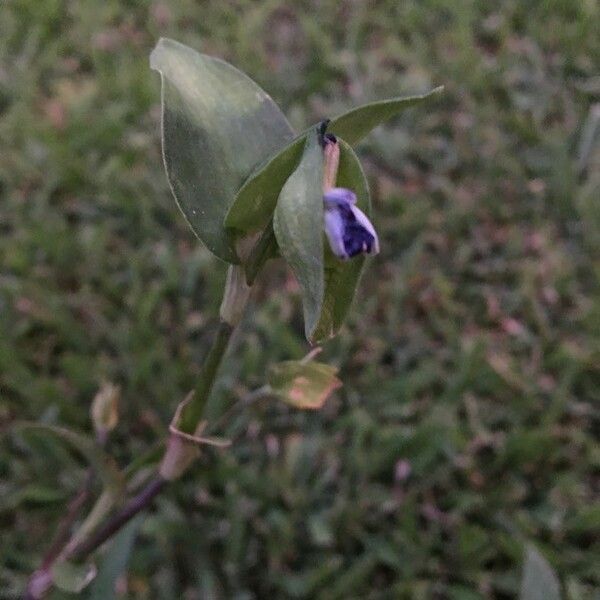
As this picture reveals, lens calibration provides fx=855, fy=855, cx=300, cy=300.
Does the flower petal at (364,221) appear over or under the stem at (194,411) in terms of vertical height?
over

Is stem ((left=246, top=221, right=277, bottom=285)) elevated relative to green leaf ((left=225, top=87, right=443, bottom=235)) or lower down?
lower down

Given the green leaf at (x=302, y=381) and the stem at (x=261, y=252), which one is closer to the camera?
the stem at (x=261, y=252)

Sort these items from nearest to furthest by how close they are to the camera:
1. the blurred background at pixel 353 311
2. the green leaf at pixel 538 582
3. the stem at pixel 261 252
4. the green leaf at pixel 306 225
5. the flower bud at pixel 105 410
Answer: the green leaf at pixel 306 225 → the stem at pixel 261 252 → the flower bud at pixel 105 410 → the green leaf at pixel 538 582 → the blurred background at pixel 353 311

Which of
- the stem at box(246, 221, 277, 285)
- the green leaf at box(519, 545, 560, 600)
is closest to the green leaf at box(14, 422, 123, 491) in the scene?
the stem at box(246, 221, 277, 285)

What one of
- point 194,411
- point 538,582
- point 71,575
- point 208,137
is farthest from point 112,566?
point 208,137

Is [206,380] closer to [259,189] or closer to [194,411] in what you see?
[194,411]

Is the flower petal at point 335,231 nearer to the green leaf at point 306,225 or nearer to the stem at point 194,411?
the green leaf at point 306,225

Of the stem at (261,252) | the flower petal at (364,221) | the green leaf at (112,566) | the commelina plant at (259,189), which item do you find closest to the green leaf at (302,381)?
the commelina plant at (259,189)

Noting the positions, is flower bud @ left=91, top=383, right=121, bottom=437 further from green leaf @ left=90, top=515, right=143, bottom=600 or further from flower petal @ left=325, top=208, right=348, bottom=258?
flower petal @ left=325, top=208, right=348, bottom=258
